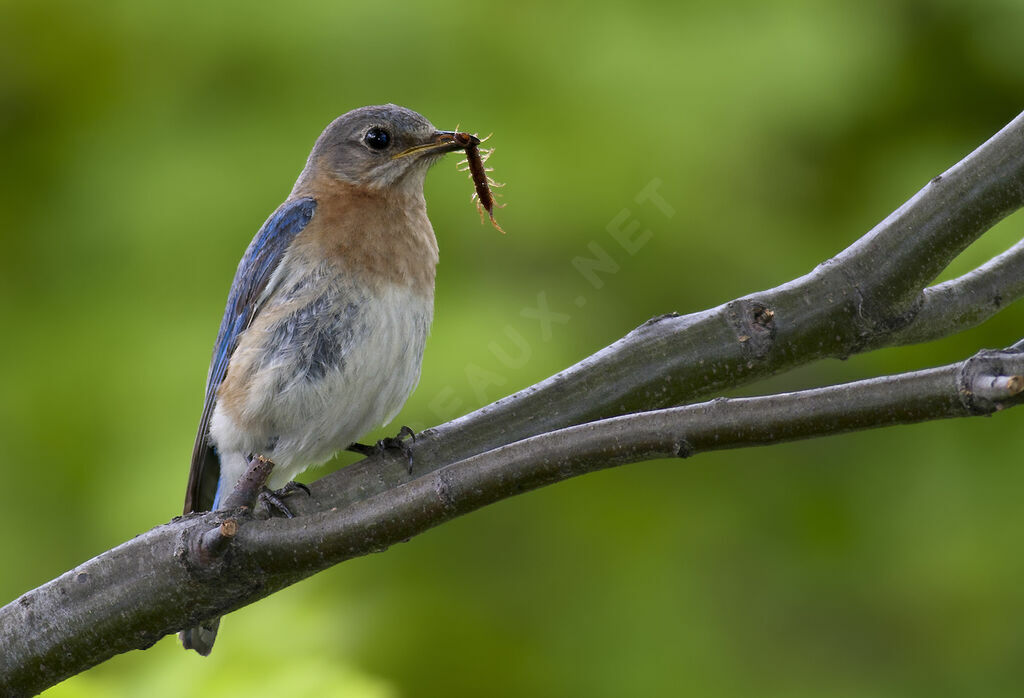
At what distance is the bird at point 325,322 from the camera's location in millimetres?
3174

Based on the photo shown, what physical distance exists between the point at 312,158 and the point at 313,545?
7.13 feet

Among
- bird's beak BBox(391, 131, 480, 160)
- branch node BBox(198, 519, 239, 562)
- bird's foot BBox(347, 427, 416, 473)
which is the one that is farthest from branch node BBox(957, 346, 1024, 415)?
bird's beak BBox(391, 131, 480, 160)

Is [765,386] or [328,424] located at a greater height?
[328,424]

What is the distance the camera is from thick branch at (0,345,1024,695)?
5.82ft

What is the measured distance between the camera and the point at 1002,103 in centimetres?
374

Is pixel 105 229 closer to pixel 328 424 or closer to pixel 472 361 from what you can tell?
pixel 328 424

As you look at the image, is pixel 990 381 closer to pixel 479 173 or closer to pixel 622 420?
pixel 622 420

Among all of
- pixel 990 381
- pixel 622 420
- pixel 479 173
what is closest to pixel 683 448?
pixel 622 420

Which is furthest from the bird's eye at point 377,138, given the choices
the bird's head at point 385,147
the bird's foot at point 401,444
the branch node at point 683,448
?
the branch node at point 683,448

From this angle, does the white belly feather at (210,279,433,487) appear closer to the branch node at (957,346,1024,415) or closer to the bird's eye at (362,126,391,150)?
the bird's eye at (362,126,391,150)

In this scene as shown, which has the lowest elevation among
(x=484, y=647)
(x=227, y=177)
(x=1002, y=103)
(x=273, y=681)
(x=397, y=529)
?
(x=484, y=647)

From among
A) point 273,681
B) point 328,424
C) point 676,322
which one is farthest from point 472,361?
point 273,681

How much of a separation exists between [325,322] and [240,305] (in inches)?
17.2

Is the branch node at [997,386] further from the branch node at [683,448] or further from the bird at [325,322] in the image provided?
the bird at [325,322]
